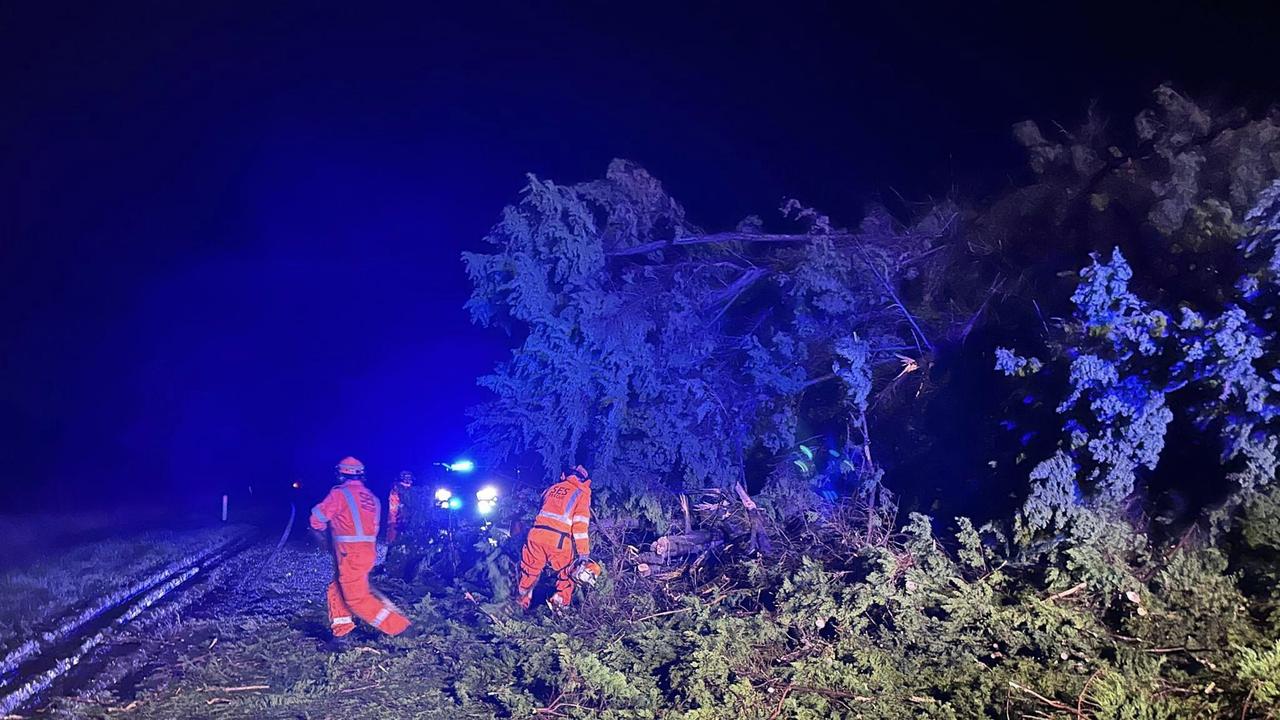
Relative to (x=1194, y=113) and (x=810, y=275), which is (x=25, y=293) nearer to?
(x=810, y=275)

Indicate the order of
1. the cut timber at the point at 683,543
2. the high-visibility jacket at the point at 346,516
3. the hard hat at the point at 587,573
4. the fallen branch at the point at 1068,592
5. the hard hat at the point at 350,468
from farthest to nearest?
the cut timber at the point at 683,543
the hard hat at the point at 587,573
the hard hat at the point at 350,468
the high-visibility jacket at the point at 346,516
the fallen branch at the point at 1068,592

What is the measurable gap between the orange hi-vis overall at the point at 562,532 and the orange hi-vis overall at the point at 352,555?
1.45 meters

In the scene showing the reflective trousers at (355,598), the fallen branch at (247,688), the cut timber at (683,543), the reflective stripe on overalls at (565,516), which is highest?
the reflective stripe on overalls at (565,516)

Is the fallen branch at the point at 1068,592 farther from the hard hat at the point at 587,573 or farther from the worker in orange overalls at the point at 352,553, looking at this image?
the worker in orange overalls at the point at 352,553

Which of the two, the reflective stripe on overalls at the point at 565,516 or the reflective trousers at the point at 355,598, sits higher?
→ the reflective stripe on overalls at the point at 565,516

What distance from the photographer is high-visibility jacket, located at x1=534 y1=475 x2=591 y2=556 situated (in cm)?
740

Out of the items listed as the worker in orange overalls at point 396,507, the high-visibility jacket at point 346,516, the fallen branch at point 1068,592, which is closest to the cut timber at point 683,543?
the high-visibility jacket at point 346,516

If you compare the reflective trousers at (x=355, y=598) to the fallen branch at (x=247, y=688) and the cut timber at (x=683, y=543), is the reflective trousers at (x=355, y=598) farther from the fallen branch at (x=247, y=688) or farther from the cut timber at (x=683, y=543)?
the cut timber at (x=683, y=543)

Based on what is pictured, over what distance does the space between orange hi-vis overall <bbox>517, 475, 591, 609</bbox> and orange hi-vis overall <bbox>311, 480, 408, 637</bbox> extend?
1449 millimetres

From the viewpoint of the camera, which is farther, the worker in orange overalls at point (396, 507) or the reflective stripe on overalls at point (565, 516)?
the worker in orange overalls at point (396, 507)

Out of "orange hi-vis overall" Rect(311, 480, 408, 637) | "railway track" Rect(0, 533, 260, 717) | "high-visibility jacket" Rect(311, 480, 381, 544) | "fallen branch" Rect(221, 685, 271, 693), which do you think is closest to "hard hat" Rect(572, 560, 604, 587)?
"orange hi-vis overall" Rect(311, 480, 408, 637)

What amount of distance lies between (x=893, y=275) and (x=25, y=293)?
38.5 meters

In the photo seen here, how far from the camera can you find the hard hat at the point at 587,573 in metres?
7.38

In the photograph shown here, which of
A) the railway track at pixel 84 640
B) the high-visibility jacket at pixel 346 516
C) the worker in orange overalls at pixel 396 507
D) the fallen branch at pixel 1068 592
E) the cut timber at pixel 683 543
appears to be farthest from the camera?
the worker in orange overalls at pixel 396 507
